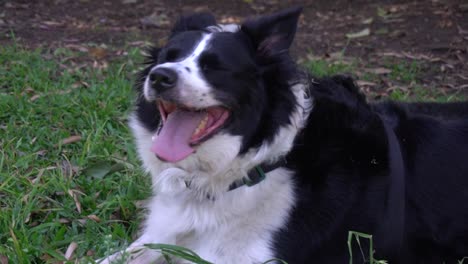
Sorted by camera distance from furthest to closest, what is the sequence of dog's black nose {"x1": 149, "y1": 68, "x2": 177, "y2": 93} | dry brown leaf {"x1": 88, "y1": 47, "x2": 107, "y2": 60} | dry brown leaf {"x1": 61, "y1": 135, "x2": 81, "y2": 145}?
dry brown leaf {"x1": 88, "y1": 47, "x2": 107, "y2": 60} < dry brown leaf {"x1": 61, "y1": 135, "x2": 81, "y2": 145} < dog's black nose {"x1": 149, "y1": 68, "x2": 177, "y2": 93}

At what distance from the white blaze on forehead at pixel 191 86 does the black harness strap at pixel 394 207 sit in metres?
0.80

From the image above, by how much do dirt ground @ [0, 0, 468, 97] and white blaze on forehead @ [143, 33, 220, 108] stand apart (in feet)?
10.9

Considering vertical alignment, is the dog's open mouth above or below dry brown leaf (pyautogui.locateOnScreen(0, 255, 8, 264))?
above

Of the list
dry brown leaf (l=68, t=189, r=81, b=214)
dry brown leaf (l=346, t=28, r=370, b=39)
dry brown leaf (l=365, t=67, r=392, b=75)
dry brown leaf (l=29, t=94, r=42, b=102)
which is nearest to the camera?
dry brown leaf (l=68, t=189, r=81, b=214)

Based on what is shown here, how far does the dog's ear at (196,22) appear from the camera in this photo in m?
2.90

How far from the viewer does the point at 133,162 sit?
3.82 m

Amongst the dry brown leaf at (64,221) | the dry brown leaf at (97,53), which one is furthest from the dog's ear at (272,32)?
the dry brown leaf at (97,53)

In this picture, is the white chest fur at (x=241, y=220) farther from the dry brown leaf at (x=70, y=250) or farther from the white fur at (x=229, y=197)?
the dry brown leaf at (x=70, y=250)

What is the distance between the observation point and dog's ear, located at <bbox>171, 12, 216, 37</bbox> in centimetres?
290

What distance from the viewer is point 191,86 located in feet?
8.04

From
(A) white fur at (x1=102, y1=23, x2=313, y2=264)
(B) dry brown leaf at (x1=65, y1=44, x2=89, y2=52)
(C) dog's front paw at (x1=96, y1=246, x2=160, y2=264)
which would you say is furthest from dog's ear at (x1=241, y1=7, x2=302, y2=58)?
(B) dry brown leaf at (x1=65, y1=44, x2=89, y2=52)

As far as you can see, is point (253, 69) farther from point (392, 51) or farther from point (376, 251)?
point (392, 51)

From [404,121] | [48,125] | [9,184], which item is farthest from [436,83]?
[9,184]

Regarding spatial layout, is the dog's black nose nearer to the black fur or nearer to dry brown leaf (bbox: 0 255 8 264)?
the black fur
